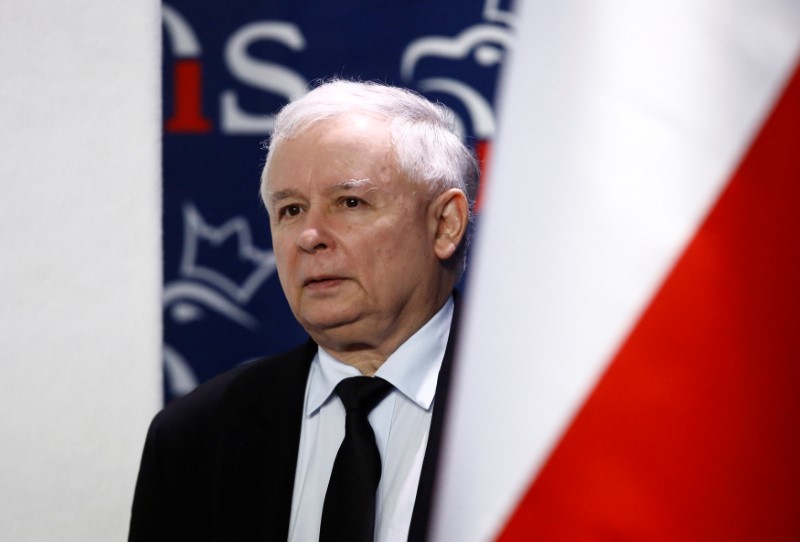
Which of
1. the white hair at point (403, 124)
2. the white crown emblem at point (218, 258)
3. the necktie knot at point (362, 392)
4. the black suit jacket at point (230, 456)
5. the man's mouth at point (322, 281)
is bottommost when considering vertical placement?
the black suit jacket at point (230, 456)

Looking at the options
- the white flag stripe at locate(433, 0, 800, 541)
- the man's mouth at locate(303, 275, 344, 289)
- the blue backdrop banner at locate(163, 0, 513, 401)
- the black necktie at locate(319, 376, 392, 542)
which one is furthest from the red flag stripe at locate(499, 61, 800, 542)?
the blue backdrop banner at locate(163, 0, 513, 401)

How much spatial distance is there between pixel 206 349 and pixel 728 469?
1112mm

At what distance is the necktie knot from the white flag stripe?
659 millimetres

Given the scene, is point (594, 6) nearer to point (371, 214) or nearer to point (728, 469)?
point (728, 469)

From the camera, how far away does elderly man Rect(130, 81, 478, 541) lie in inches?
49.4

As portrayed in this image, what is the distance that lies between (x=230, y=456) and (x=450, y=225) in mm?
461

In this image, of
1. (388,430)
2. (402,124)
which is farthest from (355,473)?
(402,124)

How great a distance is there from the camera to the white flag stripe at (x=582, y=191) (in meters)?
0.58

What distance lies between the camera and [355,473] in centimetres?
121

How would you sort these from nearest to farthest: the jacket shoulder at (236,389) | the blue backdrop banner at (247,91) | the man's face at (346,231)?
the man's face at (346,231) → the jacket shoulder at (236,389) → the blue backdrop banner at (247,91)

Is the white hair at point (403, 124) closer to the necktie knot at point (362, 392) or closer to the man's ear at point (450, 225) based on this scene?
the man's ear at point (450, 225)

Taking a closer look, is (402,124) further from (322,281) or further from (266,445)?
(266,445)

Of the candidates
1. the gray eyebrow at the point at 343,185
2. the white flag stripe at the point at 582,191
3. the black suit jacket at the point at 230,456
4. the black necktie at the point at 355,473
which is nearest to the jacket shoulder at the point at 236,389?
the black suit jacket at the point at 230,456

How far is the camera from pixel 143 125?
151 centimetres
